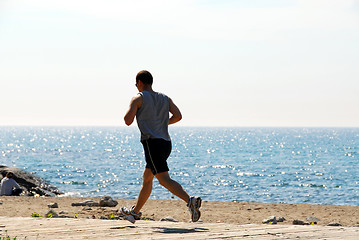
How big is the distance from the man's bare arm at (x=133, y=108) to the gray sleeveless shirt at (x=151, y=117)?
0.05 m

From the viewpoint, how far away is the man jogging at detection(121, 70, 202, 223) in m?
7.01

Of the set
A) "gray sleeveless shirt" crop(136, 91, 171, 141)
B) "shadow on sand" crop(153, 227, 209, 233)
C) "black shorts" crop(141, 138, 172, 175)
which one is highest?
"gray sleeveless shirt" crop(136, 91, 171, 141)

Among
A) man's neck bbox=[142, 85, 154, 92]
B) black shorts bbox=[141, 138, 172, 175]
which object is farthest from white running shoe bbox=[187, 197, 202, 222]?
man's neck bbox=[142, 85, 154, 92]

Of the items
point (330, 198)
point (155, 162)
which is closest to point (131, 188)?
point (330, 198)

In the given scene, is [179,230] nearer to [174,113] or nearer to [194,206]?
[194,206]

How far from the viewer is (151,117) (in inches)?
280

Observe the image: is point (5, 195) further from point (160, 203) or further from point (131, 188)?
point (131, 188)

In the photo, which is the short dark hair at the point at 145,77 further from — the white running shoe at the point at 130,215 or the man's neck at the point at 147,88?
the white running shoe at the point at 130,215

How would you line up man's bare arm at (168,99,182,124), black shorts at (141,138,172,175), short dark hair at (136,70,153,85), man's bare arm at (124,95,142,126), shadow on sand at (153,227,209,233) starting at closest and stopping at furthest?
shadow on sand at (153,227,209,233), man's bare arm at (124,95,142,126), black shorts at (141,138,172,175), short dark hair at (136,70,153,85), man's bare arm at (168,99,182,124)

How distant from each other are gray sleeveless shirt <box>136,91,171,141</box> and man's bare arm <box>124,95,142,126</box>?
53 millimetres

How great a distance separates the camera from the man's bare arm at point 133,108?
6918 millimetres

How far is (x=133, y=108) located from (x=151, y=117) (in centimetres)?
27

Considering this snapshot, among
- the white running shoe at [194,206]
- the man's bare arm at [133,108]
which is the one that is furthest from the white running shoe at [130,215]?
the man's bare arm at [133,108]

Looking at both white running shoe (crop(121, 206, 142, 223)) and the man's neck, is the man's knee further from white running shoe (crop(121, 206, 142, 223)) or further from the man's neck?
the man's neck
